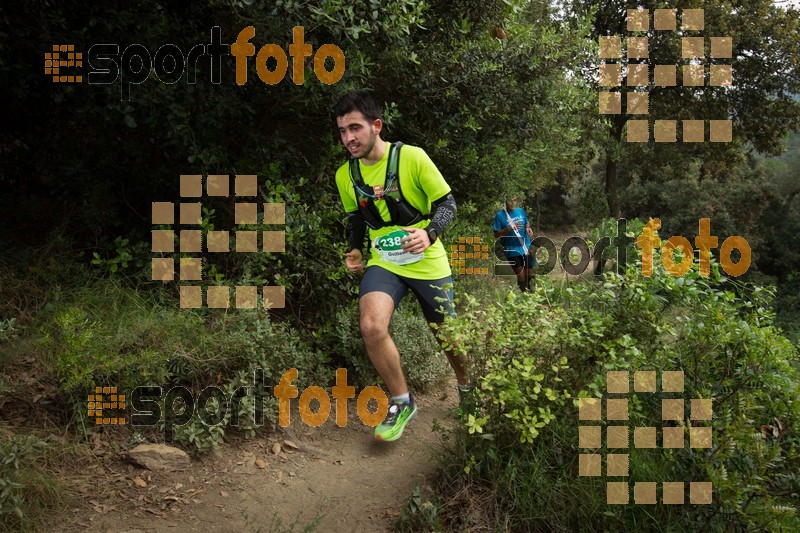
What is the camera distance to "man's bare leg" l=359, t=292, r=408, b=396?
3.88 m

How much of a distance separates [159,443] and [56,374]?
2.87 feet

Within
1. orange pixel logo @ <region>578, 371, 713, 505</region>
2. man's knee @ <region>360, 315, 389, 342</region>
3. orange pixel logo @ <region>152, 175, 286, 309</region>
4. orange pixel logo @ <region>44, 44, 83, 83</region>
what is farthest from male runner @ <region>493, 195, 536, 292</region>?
orange pixel logo @ <region>44, 44, 83, 83</region>

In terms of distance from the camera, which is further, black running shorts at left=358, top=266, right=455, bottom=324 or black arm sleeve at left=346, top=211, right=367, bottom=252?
black arm sleeve at left=346, top=211, right=367, bottom=252

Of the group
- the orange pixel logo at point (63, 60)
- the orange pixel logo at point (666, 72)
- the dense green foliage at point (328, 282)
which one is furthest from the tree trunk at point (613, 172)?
the orange pixel logo at point (63, 60)

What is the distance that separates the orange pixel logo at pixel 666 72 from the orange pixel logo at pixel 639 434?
1270cm

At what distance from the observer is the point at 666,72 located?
55.0 ft

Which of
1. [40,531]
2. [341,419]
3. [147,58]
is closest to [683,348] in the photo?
[341,419]

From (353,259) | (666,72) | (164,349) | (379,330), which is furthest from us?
(666,72)

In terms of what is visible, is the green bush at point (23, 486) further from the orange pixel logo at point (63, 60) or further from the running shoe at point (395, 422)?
the orange pixel logo at point (63, 60)

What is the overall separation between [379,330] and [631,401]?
163 cm

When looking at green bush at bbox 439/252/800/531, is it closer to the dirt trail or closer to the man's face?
the dirt trail

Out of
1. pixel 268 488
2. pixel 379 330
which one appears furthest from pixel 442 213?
pixel 268 488

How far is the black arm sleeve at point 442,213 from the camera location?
398cm

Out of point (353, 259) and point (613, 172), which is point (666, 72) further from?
point (353, 259)
